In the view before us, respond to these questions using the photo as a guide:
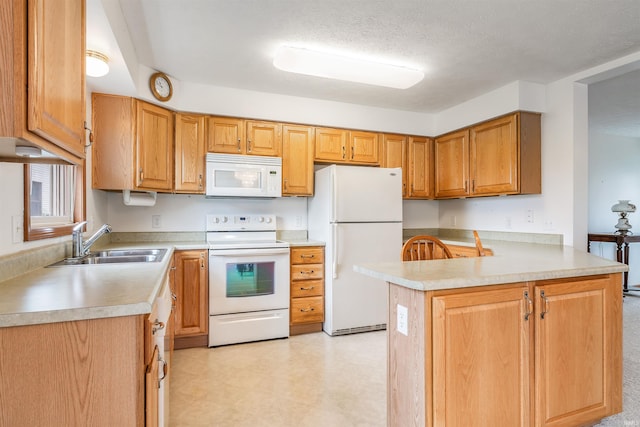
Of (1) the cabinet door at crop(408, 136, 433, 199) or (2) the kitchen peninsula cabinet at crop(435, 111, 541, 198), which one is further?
(1) the cabinet door at crop(408, 136, 433, 199)

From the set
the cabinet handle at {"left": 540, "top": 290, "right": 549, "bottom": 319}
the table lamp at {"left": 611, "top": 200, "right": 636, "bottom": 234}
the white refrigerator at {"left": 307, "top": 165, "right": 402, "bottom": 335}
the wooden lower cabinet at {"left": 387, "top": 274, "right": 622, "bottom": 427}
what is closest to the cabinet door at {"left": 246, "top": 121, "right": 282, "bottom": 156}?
the white refrigerator at {"left": 307, "top": 165, "right": 402, "bottom": 335}

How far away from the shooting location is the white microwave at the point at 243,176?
10.7 ft

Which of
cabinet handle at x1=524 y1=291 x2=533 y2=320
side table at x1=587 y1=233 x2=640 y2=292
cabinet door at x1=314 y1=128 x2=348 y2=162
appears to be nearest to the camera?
cabinet handle at x1=524 y1=291 x2=533 y2=320

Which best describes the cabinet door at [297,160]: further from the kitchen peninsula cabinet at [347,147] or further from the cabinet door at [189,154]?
the cabinet door at [189,154]

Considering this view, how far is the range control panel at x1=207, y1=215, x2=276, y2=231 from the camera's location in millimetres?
3543

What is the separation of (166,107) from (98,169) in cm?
79

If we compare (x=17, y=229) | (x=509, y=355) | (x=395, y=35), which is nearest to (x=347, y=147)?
(x=395, y=35)

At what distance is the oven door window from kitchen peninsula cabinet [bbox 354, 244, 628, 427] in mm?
1706

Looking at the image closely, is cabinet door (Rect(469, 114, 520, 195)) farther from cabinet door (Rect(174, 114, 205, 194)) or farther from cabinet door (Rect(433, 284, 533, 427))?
cabinet door (Rect(174, 114, 205, 194))

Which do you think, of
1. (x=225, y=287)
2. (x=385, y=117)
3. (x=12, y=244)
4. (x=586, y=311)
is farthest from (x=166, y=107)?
(x=586, y=311)

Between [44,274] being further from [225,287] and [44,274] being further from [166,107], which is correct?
[166,107]

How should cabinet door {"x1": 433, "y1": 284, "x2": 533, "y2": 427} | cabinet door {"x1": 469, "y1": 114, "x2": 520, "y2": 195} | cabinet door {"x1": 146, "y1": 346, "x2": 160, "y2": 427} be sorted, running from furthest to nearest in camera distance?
cabinet door {"x1": 469, "y1": 114, "x2": 520, "y2": 195} < cabinet door {"x1": 433, "y1": 284, "x2": 533, "y2": 427} < cabinet door {"x1": 146, "y1": 346, "x2": 160, "y2": 427}

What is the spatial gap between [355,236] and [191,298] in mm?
1585

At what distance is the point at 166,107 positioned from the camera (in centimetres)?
312
